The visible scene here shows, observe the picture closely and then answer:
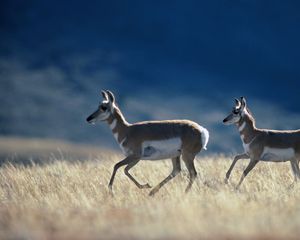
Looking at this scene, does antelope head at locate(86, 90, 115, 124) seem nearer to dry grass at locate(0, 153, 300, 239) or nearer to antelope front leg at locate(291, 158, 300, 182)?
dry grass at locate(0, 153, 300, 239)

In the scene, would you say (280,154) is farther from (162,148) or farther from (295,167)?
(162,148)

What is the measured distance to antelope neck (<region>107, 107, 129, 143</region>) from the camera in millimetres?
16594

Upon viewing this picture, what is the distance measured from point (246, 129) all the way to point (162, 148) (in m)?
2.22

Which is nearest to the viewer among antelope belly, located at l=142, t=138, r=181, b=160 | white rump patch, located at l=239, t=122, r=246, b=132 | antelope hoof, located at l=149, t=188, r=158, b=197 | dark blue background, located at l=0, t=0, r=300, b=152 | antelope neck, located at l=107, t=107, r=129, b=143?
antelope hoof, located at l=149, t=188, r=158, b=197

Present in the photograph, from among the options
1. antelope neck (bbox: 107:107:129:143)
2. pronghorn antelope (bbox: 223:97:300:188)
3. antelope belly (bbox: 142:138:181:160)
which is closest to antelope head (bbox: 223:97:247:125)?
pronghorn antelope (bbox: 223:97:300:188)

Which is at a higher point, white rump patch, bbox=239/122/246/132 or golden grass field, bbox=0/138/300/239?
white rump patch, bbox=239/122/246/132

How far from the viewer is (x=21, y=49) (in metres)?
166

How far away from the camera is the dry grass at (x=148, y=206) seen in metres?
11.0

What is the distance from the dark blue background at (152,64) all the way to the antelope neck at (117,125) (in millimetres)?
79704

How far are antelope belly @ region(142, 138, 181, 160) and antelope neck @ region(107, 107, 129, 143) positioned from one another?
2.07 ft

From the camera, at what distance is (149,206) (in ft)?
42.0

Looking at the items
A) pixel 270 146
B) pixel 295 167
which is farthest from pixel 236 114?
pixel 295 167

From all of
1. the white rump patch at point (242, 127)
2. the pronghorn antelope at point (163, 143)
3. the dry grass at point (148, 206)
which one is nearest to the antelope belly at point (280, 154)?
the dry grass at point (148, 206)

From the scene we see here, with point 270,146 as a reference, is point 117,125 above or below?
above
